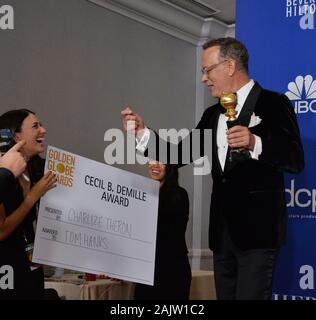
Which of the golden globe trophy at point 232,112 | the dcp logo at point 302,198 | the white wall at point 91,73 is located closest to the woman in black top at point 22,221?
the golden globe trophy at point 232,112

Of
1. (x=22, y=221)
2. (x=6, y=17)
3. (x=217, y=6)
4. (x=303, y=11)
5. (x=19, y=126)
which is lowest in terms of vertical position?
(x=22, y=221)

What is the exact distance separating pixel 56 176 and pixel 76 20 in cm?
313

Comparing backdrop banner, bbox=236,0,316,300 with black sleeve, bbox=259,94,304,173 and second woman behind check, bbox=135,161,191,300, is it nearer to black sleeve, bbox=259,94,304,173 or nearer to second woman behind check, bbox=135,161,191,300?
second woman behind check, bbox=135,161,191,300

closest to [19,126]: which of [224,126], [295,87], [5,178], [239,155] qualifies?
[5,178]

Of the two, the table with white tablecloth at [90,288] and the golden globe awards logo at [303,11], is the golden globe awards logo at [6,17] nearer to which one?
the table with white tablecloth at [90,288]

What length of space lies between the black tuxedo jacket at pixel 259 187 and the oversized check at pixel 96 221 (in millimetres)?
488

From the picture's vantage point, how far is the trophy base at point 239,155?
7.63ft

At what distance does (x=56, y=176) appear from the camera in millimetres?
2732

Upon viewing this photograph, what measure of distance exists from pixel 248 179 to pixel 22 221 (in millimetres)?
1094

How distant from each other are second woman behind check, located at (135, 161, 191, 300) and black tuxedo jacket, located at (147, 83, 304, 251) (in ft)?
4.78

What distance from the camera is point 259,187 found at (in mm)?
2475

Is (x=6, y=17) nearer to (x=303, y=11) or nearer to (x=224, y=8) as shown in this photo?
(x=303, y=11)

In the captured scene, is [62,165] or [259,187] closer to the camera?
[259,187]
